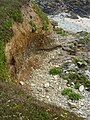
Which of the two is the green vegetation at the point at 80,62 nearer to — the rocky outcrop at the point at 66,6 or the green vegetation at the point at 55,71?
the green vegetation at the point at 55,71

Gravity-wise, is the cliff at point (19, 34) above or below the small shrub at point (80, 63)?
above

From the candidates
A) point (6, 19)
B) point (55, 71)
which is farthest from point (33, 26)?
point (55, 71)

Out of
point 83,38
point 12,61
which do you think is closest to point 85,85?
point 12,61

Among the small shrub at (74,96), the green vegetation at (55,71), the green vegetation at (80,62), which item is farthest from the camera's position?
the green vegetation at (80,62)

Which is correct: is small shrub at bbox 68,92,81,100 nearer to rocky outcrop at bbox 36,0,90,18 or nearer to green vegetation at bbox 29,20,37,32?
green vegetation at bbox 29,20,37,32

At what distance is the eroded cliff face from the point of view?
90.5 feet

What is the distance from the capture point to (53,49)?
119ft

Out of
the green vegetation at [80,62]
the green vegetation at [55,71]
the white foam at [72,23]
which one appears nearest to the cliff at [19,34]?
the green vegetation at [55,71]

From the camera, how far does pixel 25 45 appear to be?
3138 centimetres

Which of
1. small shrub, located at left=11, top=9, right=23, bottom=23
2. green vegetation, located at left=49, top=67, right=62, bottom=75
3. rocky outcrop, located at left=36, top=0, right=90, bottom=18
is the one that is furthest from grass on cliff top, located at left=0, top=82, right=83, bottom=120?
rocky outcrop, located at left=36, top=0, right=90, bottom=18

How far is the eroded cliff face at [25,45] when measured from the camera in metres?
27.6

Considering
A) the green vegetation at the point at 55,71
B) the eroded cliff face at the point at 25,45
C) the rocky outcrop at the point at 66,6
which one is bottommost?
the rocky outcrop at the point at 66,6

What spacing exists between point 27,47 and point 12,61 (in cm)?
457

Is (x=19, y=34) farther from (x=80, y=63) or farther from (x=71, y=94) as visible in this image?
(x=71, y=94)
